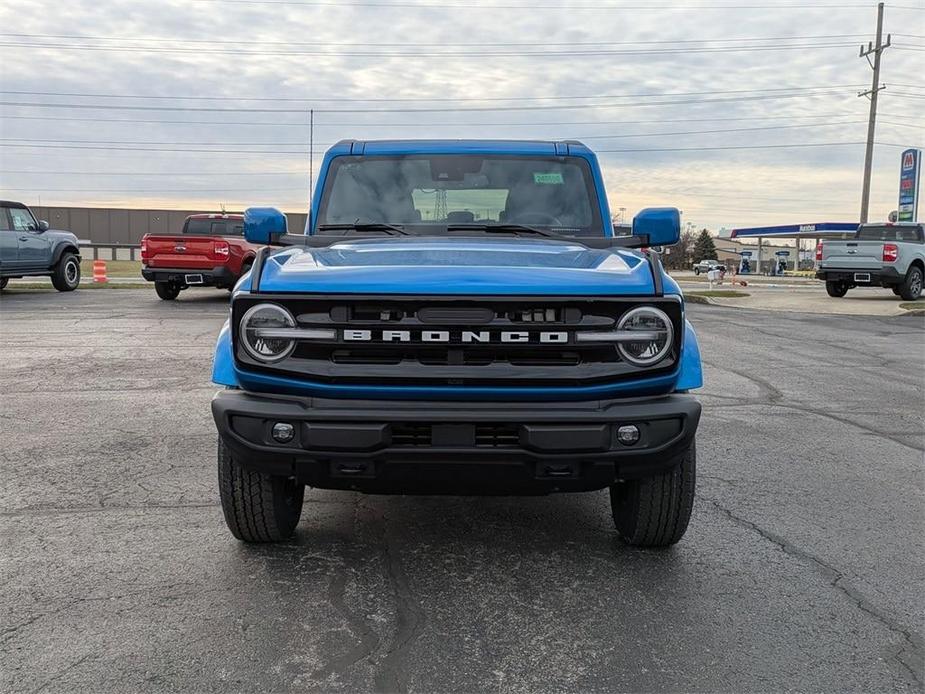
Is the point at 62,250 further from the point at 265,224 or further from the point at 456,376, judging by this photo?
the point at 456,376

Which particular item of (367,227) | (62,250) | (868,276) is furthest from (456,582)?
(868,276)

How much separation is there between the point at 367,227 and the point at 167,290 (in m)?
14.4

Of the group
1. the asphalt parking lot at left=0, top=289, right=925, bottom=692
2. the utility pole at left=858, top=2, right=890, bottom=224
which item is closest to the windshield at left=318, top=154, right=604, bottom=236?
the asphalt parking lot at left=0, top=289, right=925, bottom=692

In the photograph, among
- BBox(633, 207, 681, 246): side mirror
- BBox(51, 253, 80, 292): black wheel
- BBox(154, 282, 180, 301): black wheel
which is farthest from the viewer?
BBox(51, 253, 80, 292): black wheel

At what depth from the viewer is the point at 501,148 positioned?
4.93 m

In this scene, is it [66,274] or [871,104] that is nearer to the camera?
[66,274]

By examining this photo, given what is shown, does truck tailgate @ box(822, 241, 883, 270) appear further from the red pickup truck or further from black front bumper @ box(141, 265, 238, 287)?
black front bumper @ box(141, 265, 238, 287)

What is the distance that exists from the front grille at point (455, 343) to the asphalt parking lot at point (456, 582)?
0.88 meters

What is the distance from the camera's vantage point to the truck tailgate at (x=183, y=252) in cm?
1644

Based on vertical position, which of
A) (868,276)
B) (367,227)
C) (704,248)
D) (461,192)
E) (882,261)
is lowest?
(868,276)

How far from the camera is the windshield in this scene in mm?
4602

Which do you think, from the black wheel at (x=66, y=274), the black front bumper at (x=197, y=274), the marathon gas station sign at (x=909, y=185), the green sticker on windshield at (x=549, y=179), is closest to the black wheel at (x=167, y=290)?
the black front bumper at (x=197, y=274)

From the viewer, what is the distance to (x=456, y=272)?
316cm

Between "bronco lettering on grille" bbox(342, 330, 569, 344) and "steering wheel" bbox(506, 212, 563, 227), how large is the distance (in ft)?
5.35
